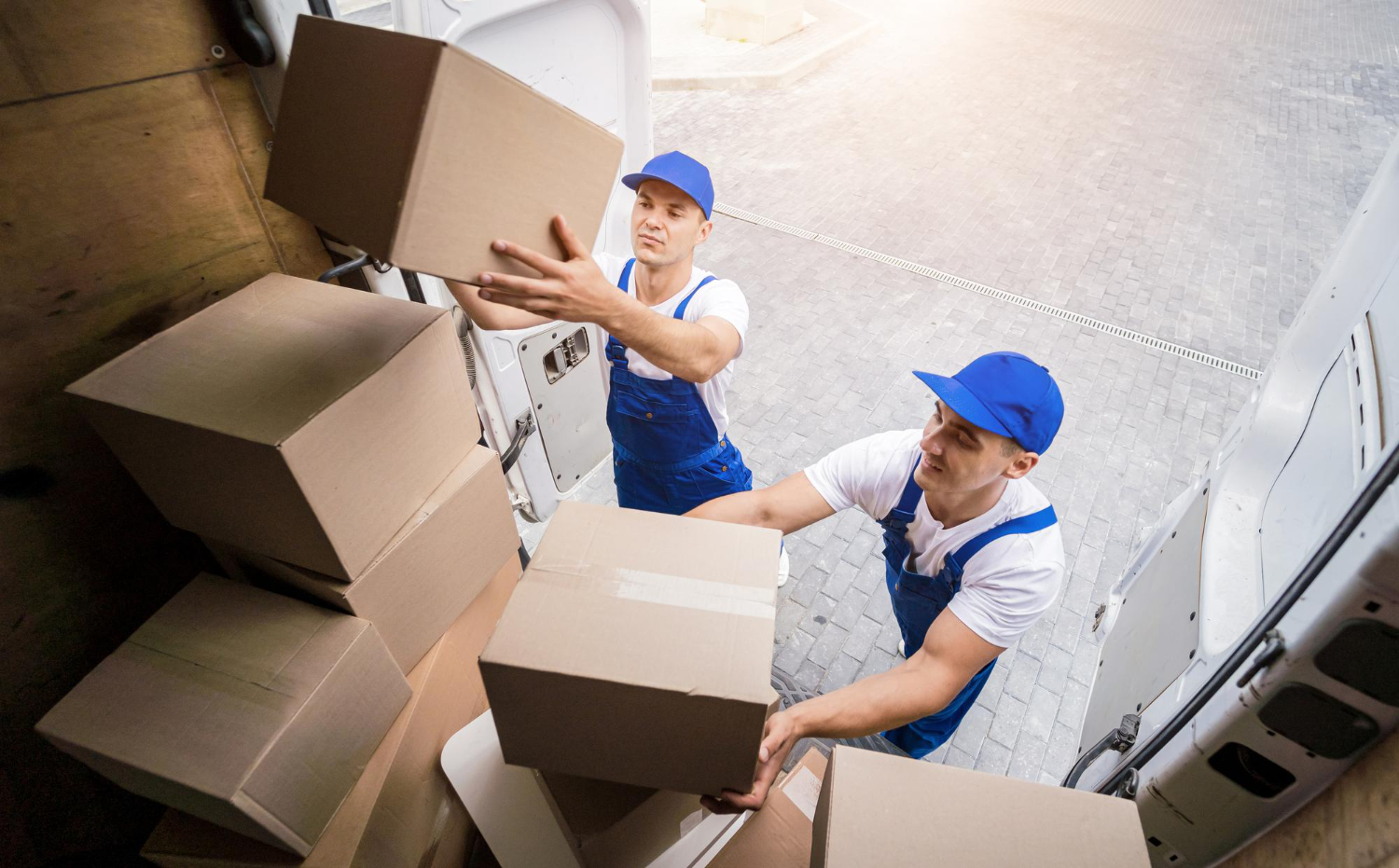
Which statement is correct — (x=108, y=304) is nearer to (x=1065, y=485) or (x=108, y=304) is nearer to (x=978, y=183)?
(x=1065, y=485)

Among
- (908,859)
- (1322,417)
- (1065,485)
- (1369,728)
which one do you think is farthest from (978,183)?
(908,859)

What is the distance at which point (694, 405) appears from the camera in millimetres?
2406

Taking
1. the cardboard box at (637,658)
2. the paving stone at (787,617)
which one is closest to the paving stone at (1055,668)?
the paving stone at (787,617)

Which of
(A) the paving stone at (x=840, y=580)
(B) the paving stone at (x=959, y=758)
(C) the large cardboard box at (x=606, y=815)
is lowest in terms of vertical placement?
(B) the paving stone at (x=959, y=758)

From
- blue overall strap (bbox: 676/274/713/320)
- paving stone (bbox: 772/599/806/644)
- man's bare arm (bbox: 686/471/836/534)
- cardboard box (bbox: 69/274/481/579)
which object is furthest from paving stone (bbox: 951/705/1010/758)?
cardboard box (bbox: 69/274/481/579)

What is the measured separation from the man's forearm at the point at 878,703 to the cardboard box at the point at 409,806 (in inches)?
36.9

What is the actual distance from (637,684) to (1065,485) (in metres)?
3.66

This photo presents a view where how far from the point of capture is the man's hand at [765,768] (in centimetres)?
137

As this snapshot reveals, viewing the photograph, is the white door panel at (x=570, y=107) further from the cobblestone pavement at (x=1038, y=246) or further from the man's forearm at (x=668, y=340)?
the man's forearm at (x=668, y=340)

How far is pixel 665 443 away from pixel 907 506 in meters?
0.93

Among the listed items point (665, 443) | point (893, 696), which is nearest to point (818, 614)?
point (665, 443)

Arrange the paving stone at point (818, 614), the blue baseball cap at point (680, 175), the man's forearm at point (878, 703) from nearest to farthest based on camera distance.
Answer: the man's forearm at point (878, 703) → the blue baseball cap at point (680, 175) → the paving stone at point (818, 614)

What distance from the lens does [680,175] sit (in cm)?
217

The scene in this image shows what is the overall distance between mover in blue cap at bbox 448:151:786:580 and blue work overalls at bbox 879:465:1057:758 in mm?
733
